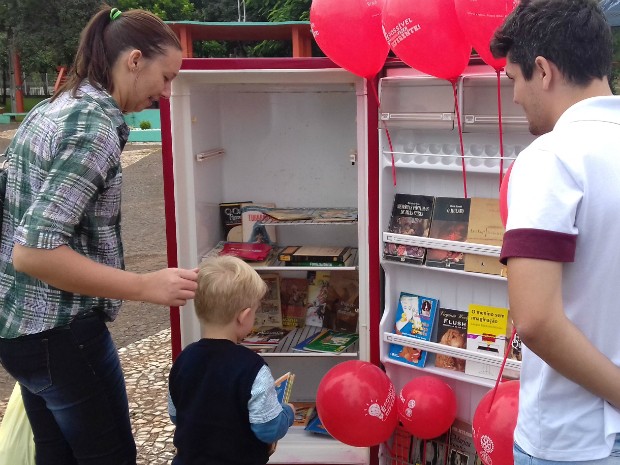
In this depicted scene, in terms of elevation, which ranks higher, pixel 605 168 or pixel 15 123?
pixel 15 123

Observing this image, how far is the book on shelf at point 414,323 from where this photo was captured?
10.3 ft

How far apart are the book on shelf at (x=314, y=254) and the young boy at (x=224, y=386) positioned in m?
1.34

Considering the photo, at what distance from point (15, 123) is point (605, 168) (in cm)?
3168

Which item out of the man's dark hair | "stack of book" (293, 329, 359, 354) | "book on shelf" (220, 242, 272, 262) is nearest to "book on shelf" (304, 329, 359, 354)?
"stack of book" (293, 329, 359, 354)

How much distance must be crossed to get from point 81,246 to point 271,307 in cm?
224

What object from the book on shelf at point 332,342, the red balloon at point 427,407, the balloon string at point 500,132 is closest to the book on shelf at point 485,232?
the balloon string at point 500,132

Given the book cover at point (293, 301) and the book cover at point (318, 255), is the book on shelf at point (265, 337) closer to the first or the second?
the book cover at point (293, 301)

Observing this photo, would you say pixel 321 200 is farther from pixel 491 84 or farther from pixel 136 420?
pixel 136 420

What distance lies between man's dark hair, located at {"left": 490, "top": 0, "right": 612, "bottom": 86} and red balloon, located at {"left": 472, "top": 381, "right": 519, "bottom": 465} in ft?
4.47

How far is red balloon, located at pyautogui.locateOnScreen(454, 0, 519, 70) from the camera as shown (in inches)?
92.2

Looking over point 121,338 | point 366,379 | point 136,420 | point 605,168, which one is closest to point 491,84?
point 366,379

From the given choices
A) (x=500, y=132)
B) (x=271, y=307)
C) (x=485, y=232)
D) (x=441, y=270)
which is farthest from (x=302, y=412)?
(x=500, y=132)

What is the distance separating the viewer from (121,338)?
18.5 ft

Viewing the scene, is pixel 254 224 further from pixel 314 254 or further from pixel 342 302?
pixel 342 302
